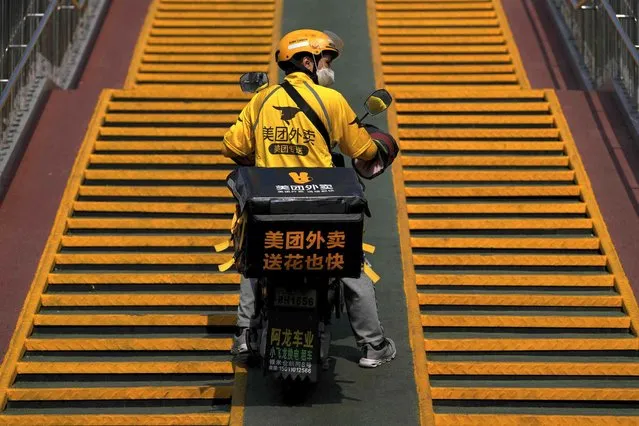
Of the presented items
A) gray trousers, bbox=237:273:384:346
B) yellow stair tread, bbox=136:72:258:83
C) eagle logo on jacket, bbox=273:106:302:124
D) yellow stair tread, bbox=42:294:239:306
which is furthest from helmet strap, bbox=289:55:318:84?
yellow stair tread, bbox=136:72:258:83

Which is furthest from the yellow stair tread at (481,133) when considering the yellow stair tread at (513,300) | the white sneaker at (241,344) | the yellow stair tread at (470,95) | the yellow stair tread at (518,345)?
the white sneaker at (241,344)

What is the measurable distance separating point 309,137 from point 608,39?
5174mm

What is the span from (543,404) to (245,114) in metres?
2.38

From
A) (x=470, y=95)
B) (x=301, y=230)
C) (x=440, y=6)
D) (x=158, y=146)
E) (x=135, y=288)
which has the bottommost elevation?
(x=301, y=230)

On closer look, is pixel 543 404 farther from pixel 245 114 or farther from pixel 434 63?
pixel 434 63

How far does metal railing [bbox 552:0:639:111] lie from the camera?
11148 mm

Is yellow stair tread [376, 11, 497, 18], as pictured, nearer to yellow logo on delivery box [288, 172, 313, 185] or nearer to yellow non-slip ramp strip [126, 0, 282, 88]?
yellow non-slip ramp strip [126, 0, 282, 88]

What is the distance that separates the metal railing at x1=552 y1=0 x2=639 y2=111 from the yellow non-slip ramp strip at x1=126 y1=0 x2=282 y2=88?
2.86 meters

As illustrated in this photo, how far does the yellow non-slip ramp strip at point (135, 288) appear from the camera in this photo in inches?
307

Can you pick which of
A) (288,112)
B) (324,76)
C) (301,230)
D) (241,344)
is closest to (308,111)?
(288,112)

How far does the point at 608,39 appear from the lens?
11.9m

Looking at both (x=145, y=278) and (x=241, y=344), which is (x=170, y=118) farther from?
(x=241, y=344)

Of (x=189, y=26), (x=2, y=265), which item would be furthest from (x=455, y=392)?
(x=189, y=26)

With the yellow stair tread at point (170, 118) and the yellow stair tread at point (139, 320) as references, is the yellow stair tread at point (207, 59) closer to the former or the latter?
the yellow stair tread at point (170, 118)
